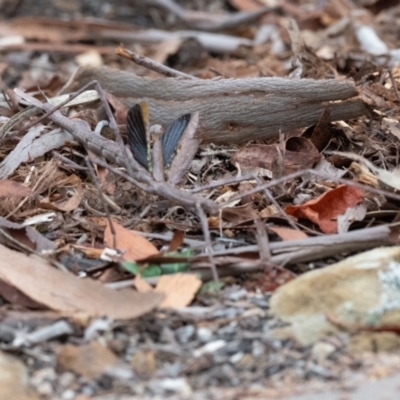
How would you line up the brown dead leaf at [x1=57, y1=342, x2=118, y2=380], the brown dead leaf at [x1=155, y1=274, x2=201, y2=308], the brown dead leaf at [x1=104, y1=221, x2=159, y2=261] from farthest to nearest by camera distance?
the brown dead leaf at [x1=104, y1=221, x2=159, y2=261]
the brown dead leaf at [x1=155, y1=274, x2=201, y2=308]
the brown dead leaf at [x1=57, y1=342, x2=118, y2=380]

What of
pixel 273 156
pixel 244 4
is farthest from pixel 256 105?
pixel 244 4

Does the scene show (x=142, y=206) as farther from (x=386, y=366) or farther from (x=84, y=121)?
(x=386, y=366)

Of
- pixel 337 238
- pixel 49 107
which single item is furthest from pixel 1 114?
pixel 337 238

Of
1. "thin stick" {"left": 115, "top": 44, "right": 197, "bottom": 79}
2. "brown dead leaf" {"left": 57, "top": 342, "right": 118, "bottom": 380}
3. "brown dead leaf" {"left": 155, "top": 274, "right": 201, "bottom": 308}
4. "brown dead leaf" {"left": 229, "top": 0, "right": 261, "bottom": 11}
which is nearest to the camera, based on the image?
"brown dead leaf" {"left": 57, "top": 342, "right": 118, "bottom": 380}

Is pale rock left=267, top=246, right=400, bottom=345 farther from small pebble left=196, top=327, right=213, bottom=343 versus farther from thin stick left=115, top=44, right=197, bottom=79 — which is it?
thin stick left=115, top=44, right=197, bottom=79

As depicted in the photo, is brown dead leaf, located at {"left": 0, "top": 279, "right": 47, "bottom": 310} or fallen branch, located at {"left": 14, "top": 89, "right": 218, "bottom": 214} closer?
brown dead leaf, located at {"left": 0, "top": 279, "right": 47, "bottom": 310}

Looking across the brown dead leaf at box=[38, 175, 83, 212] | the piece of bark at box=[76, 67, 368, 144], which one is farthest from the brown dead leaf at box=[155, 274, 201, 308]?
the piece of bark at box=[76, 67, 368, 144]

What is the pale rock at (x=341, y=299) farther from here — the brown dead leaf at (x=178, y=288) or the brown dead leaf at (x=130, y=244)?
the brown dead leaf at (x=130, y=244)
